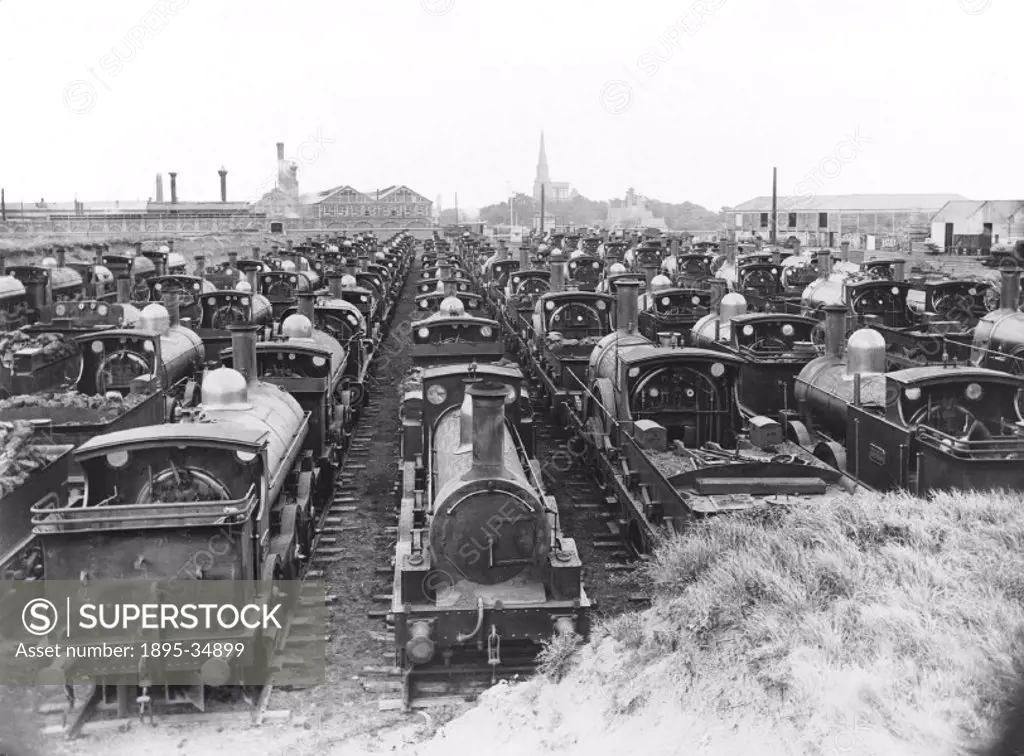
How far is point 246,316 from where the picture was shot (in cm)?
2788

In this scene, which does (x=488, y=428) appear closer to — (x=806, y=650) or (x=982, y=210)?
(x=806, y=650)

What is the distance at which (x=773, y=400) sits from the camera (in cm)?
1941

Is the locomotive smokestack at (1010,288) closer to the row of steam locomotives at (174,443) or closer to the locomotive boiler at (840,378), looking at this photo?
the locomotive boiler at (840,378)

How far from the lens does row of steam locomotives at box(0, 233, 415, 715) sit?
9.65m

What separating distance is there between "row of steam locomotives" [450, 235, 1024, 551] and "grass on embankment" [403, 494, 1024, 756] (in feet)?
7.01

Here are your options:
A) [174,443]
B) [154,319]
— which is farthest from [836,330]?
[154,319]

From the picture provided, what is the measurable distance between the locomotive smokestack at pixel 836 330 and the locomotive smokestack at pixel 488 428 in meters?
9.34

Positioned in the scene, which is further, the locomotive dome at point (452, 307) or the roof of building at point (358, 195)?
the roof of building at point (358, 195)

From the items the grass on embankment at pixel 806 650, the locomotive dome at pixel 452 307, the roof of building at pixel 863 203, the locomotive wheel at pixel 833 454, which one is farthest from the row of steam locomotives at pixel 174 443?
the roof of building at pixel 863 203

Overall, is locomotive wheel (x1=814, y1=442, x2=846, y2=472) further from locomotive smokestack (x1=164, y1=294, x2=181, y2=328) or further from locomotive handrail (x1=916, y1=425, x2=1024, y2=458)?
locomotive smokestack (x1=164, y1=294, x2=181, y2=328)

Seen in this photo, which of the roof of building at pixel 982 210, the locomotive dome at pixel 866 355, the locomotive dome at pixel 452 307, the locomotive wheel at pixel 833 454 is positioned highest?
the roof of building at pixel 982 210

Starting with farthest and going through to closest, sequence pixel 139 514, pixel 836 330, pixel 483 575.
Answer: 1. pixel 836 330
2. pixel 483 575
3. pixel 139 514

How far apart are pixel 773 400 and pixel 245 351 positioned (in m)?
9.85

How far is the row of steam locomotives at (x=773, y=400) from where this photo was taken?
42.2 feet
